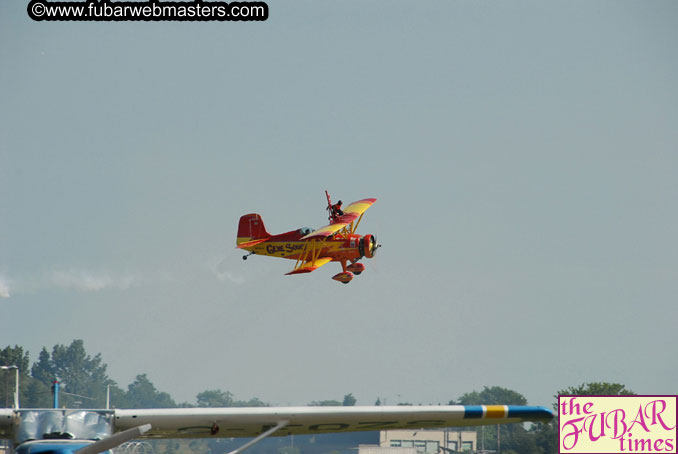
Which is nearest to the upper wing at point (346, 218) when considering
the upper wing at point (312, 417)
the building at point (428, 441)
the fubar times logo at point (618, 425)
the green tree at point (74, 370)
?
the fubar times logo at point (618, 425)

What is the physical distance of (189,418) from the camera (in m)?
25.1

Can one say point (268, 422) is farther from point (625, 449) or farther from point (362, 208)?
point (362, 208)

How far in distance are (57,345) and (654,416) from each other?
561 feet

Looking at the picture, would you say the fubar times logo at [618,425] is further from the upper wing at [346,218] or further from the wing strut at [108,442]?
the upper wing at [346,218]

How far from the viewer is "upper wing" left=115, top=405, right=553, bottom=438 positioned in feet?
81.9

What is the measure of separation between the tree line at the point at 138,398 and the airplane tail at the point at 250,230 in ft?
43.1

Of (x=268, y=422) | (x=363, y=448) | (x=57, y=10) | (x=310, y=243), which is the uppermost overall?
(x=57, y=10)

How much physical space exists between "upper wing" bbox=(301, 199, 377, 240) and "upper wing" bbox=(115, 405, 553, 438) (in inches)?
1001

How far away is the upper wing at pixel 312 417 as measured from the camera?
81.9 ft

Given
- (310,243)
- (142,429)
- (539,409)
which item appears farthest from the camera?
(310,243)

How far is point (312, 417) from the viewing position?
25.4 metres

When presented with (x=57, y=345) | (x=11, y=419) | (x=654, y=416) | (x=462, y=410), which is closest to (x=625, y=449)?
(x=654, y=416)

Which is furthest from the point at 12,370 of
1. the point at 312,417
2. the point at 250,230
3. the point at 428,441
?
the point at 312,417

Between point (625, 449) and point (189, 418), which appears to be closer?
point (189, 418)
